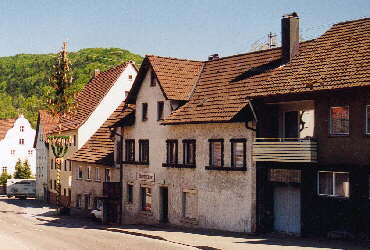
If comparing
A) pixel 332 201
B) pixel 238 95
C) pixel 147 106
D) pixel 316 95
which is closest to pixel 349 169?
pixel 332 201

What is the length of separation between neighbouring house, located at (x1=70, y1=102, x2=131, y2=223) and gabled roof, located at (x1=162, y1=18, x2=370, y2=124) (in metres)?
10.1

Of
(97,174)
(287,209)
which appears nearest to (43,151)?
(97,174)

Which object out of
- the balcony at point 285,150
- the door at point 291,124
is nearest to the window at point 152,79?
the balcony at point 285,150

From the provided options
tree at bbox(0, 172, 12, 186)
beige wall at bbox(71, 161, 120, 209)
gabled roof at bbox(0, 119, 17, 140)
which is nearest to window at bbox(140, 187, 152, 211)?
beige wall at bbox(71, 161, 120, 209)

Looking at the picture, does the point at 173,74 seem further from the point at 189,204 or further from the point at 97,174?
the point at 97,174

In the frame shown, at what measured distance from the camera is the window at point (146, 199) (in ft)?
136

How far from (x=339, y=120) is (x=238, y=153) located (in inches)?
285

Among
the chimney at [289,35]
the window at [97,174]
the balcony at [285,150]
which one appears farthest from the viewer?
the window at [97,174]

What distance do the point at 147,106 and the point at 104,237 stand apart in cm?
1234

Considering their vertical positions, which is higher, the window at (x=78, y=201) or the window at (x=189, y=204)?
the window at (x=189, y=204)

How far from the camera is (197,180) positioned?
120 ft

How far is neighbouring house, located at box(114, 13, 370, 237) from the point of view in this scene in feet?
90.2

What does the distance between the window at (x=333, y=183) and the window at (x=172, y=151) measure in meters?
12.3

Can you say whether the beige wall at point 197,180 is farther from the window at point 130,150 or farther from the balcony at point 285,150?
the balcony at point 285,150
